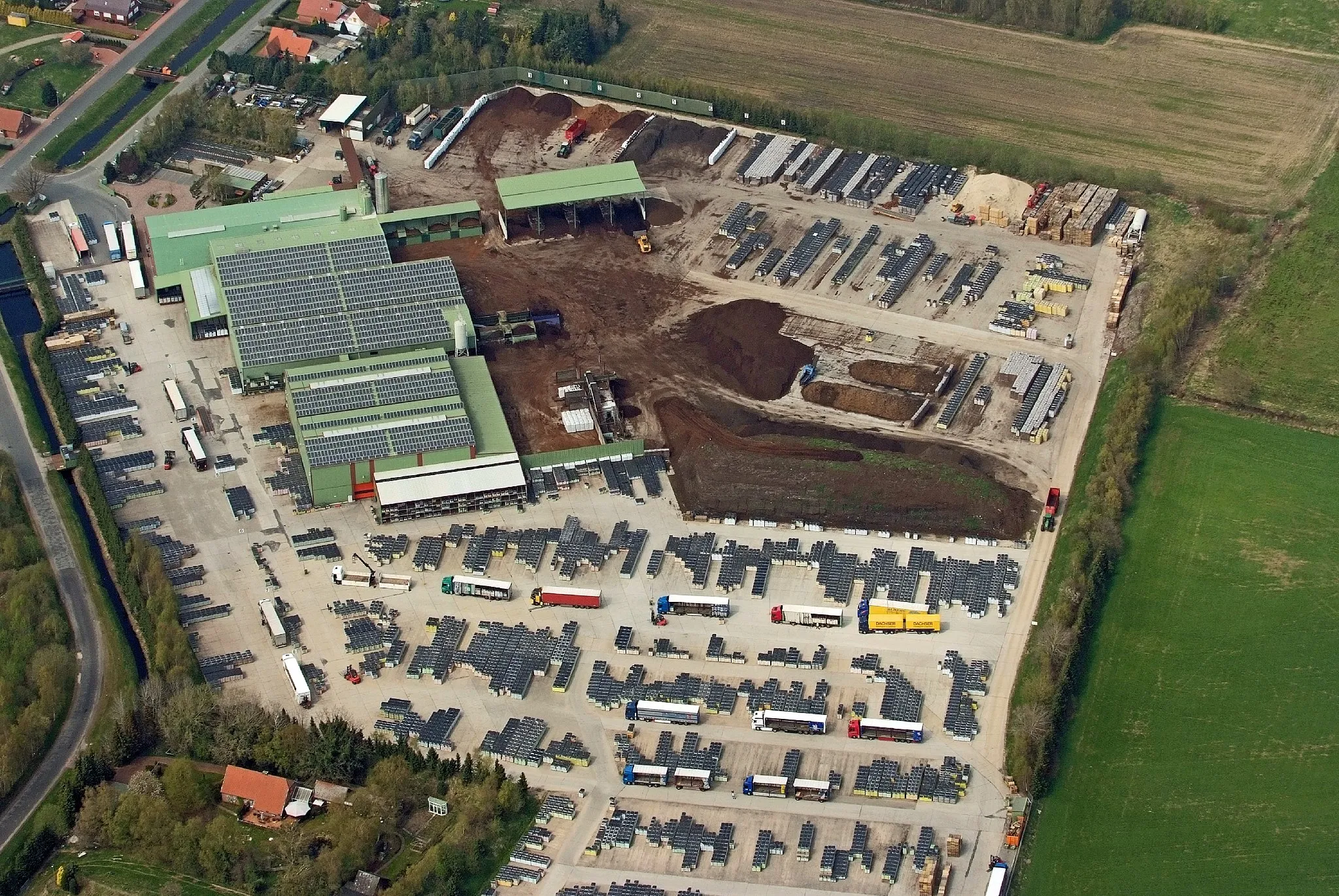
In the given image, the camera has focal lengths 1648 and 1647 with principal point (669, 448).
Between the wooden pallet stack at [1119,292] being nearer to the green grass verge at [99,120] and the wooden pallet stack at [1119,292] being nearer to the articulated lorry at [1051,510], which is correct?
the articulated lorry at [1051,510]

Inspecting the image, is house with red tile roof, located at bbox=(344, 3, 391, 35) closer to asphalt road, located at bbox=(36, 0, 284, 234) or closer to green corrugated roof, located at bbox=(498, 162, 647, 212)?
asphalt road, located at bbox=(36, 0, 284, 234)

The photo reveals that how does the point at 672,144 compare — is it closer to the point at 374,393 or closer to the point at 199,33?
the point at 374,393

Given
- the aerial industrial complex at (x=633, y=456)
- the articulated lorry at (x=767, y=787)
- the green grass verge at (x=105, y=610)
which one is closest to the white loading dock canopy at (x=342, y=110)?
the aerial industrial complex at (x=633, y=456)

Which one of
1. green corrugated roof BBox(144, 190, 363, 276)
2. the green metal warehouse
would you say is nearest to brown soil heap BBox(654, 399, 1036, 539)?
the green metal warehouse

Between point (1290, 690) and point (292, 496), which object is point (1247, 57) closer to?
point (1290, 690)

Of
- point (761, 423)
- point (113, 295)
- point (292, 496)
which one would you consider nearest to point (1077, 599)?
point (761, 423)

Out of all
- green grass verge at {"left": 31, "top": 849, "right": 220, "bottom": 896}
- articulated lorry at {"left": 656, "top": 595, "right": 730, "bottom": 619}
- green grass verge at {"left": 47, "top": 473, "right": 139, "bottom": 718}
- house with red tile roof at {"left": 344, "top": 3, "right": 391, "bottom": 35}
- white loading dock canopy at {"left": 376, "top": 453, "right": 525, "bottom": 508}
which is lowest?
green grass verge at {"left": 31, "top": 849, "right": 220, "bottom": 896}

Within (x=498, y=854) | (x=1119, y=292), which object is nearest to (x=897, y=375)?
(x=1119, y=292)
